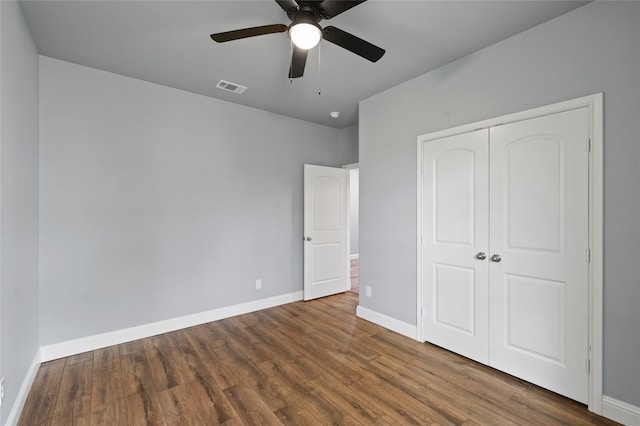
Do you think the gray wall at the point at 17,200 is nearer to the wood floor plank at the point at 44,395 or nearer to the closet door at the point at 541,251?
the wood floor plank at the point at 44,395

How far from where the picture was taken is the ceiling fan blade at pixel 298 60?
1957mm

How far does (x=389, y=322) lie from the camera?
3.32 m

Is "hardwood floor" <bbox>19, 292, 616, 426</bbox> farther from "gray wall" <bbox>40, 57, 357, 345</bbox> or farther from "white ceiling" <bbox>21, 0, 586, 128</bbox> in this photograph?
"white ceiling" <bbox>21, 0, 586, 128</bbox>

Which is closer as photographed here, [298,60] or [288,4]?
[288,4]

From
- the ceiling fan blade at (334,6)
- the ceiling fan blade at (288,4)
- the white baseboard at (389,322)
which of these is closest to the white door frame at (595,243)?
the white baseboard at (389,322)

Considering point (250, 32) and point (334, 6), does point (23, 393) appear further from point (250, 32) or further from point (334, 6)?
point (334, 6)

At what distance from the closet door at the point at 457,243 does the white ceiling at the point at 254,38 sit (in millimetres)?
846

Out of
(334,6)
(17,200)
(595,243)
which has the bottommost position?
(595,243)

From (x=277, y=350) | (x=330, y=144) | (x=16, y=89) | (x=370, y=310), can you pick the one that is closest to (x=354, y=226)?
(x=330, y=144)

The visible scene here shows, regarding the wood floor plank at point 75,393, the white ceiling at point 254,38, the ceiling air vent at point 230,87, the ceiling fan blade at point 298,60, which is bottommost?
the wood floor plank at point 75,393

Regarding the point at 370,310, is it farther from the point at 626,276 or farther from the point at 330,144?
the point at 330,144

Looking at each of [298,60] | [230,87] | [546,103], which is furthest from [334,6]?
[230,87]

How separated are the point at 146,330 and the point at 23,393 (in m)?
1.09

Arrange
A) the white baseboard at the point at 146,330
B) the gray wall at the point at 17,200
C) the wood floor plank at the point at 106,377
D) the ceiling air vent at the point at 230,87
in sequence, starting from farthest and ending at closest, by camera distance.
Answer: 1. the ceiling air vent at the point at 230,87
2. the white baseboard at the point at 146,330
3. the wood floor plank at the point at 106,377
4. the gray wall at the point at 17,200
